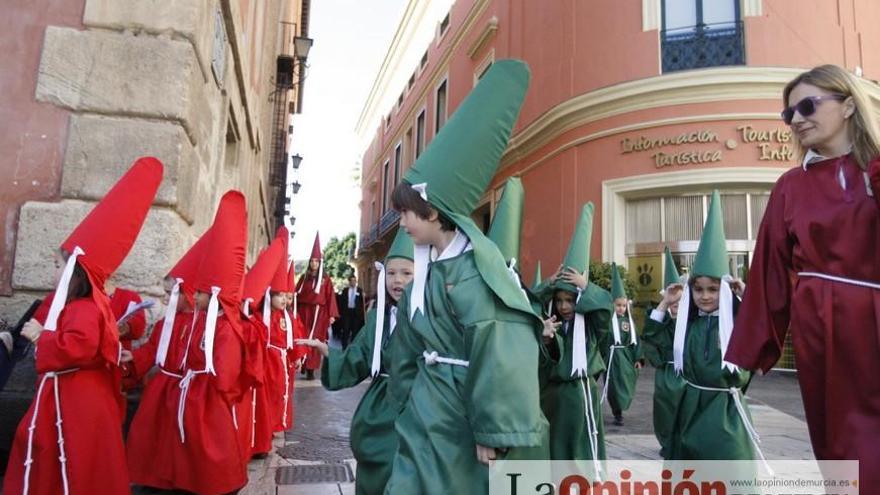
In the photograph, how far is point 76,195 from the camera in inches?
170

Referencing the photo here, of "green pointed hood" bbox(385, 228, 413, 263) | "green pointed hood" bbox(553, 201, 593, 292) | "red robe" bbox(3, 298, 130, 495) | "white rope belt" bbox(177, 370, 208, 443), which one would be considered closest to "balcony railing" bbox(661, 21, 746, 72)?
"green pointed hood" bbox(553, 201, 593, 292)

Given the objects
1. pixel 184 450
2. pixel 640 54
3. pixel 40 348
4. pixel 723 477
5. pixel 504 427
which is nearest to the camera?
pixel 504 427

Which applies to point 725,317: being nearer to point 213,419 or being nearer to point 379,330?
point 379,330

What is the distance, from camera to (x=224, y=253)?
13.5ft

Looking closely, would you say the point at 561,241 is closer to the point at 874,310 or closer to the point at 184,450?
the point at 184,450

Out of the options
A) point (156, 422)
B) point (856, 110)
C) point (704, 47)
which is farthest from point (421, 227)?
point (704, 47)

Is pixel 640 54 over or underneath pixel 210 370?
over

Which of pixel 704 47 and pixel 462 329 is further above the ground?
pixel 704 47

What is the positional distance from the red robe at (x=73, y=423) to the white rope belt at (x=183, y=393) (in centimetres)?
63

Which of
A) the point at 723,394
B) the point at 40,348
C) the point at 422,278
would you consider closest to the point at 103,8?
the point at 40,348

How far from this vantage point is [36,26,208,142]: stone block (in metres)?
4.40

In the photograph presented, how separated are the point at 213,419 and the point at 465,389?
2441mm

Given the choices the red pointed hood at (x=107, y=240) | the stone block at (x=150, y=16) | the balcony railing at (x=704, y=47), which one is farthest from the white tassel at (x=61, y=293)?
the balcony railing at (x=704, y=47)

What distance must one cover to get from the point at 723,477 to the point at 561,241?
1116 cm
